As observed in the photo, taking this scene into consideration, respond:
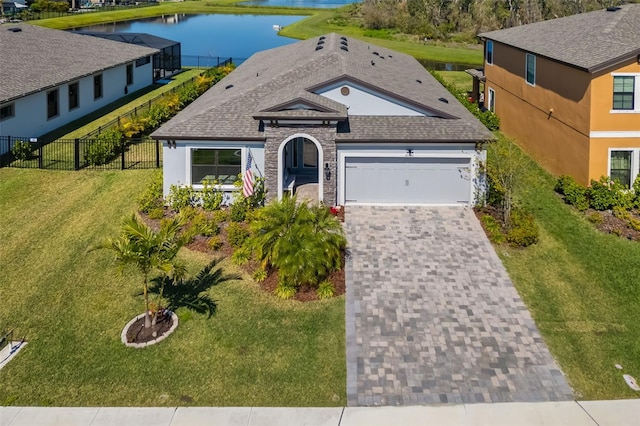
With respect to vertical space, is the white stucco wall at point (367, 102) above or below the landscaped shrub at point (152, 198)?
above

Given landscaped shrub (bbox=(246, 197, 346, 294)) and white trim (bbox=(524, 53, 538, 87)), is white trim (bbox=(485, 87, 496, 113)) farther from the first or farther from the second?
landscaped shrub (bbox=(246, 197, 346, 294))

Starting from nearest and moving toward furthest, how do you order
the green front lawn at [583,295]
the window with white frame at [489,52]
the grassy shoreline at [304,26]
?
the green front lawn at [583,295]
the window with white frame at [489,52]
the grassy shoreline at [304,26]

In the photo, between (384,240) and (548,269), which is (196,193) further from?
(548,269)


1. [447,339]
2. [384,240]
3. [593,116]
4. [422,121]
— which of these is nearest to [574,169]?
[593,116]

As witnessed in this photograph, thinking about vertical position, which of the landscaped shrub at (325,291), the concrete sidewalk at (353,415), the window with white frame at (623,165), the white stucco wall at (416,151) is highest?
the white stucco wall at (416,151)

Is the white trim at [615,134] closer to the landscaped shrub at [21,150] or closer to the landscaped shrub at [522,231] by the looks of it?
the landscaped shrub at [522,231]

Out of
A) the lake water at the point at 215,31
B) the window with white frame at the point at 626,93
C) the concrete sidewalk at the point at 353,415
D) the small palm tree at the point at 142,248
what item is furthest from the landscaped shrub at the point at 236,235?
the lake water at the point at 215,31

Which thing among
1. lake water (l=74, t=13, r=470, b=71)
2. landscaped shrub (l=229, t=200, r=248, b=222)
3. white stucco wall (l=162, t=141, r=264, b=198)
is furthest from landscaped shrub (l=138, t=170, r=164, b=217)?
lake water (l=74, t=13, r=470, b=71)
